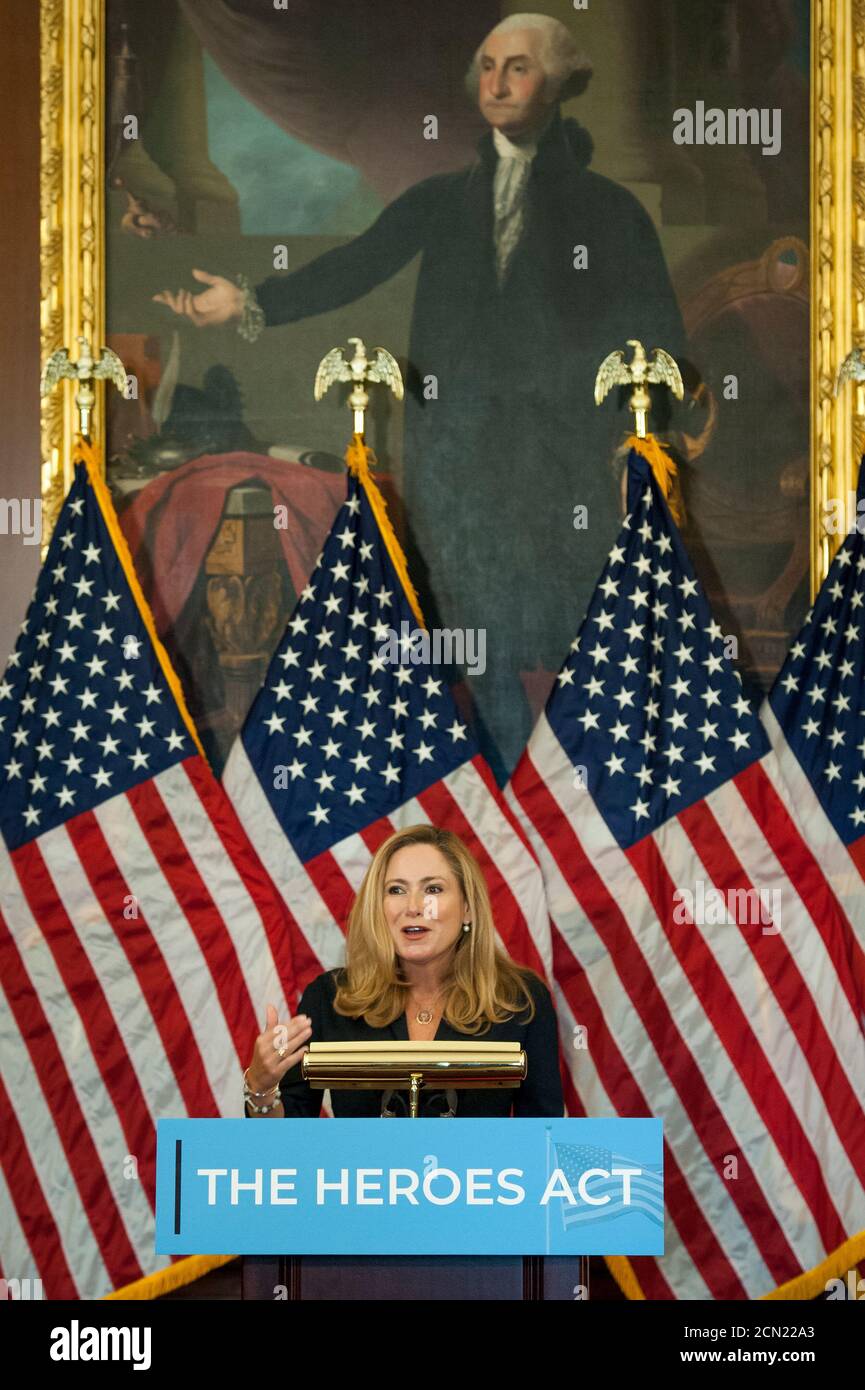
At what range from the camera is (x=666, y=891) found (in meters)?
6.17

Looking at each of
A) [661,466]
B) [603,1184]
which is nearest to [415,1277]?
[603,1184]

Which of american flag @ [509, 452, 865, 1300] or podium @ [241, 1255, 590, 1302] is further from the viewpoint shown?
american flag @ [509, 452, 865, 1300]

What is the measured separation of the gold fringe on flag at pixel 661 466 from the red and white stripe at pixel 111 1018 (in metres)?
2.02

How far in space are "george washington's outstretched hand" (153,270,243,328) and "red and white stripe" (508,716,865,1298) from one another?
2.30 metres

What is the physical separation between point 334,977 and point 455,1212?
58.5 inches

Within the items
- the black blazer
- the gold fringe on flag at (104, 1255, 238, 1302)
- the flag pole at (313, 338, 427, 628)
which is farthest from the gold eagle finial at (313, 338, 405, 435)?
the gold fringe on flag at (104, 1255, 238, 1302)

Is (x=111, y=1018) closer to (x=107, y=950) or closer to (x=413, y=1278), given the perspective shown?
(x=107, y=950)

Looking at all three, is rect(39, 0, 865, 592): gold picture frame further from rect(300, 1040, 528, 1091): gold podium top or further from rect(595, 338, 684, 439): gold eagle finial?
rect(300, 1040, 528, 1091): gold podium top

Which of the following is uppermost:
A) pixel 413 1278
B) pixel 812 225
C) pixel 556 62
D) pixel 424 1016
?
pixel 556 62

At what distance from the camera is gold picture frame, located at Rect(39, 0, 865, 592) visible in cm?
660

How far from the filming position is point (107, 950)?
6.14 metres

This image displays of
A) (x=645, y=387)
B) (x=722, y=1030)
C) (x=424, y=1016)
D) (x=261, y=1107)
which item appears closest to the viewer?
(x=261, y=1107)

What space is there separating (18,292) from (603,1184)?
4.52 metres
